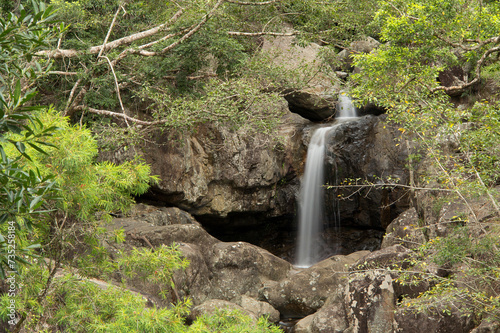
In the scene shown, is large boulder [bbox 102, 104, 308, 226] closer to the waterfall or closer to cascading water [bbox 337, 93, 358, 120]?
the waterfall

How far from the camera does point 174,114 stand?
1060 cm

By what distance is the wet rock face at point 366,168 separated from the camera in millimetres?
14805

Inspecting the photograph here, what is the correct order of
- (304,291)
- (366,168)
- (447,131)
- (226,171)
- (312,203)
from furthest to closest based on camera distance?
(312,203), (366,168), (226,171), (304,291), (447,131)

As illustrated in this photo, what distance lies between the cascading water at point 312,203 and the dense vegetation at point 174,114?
360 centimetres

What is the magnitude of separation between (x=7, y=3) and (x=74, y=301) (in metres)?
9.97

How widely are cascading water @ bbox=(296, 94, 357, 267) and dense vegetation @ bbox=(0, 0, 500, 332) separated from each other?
3.60m

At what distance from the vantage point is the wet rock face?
14805 millimetres

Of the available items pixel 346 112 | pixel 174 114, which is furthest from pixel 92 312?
pixel 346 112

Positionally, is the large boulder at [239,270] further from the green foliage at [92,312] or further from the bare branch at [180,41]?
the green foliage at [92,312]

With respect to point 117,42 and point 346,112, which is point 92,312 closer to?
point 117,42

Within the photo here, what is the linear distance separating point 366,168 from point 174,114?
25.2 ft

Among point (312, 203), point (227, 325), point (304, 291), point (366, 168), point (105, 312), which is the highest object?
point (105, 312)

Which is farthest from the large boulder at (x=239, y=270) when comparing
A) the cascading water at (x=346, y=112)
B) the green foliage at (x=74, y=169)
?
the cascading water at (x=346, y=112)

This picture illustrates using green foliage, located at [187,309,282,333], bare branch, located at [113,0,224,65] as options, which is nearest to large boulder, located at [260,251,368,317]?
green foliage, located at [187,309,282,333]
